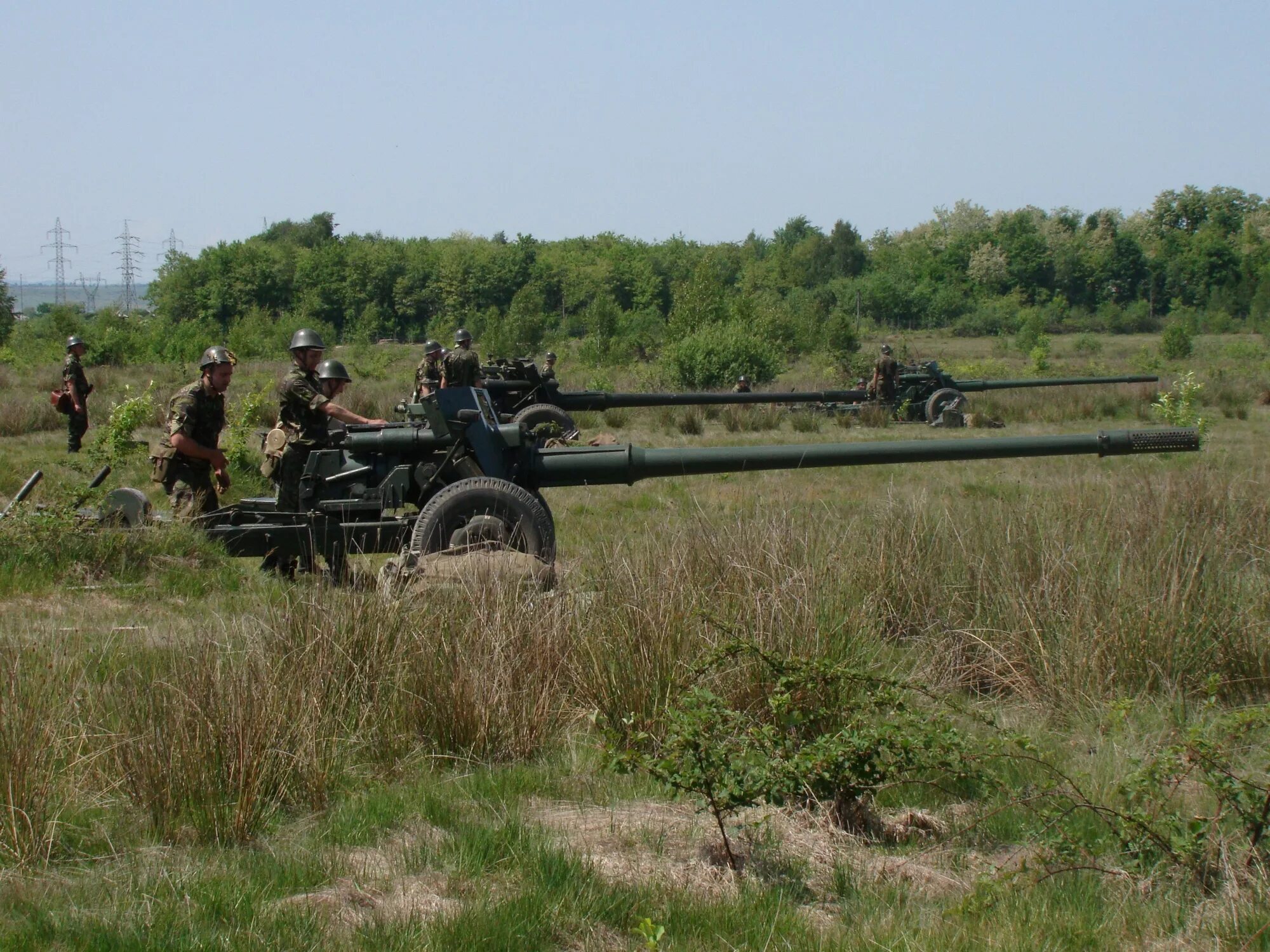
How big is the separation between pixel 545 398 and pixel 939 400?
8.36 meters

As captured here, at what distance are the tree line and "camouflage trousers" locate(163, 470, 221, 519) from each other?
32.3 metres

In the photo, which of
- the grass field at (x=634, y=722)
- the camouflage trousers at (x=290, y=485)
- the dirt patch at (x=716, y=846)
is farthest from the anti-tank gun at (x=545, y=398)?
the dirt patch at (x=716, y=846)

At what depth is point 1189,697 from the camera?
6.17 meters

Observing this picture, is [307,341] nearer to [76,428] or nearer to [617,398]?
[76,428]

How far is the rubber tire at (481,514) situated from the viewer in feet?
26.6

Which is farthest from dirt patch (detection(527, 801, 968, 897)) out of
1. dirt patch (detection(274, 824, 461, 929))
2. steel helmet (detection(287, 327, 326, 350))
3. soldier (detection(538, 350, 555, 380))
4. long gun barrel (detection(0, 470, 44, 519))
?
soldier (detection(538, 350, 555, 380))

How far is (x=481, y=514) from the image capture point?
8172 mm

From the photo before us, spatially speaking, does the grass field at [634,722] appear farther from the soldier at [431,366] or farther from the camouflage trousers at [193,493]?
the soldier at [431,366]

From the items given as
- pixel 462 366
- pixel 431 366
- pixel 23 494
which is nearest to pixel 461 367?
pixel 462 366

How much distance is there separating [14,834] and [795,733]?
2.74 meters

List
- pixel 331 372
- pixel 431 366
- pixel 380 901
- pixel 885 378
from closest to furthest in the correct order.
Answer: pixel 380 901, pixel 331 372, pixel 431 366, pixel 885 378

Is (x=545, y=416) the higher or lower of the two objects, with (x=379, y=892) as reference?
Result: higher

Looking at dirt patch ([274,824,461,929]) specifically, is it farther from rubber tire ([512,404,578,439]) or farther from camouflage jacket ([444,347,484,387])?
rubber tire ([512,404,578,439])

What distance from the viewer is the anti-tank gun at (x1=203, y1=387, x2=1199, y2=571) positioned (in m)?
8.64
